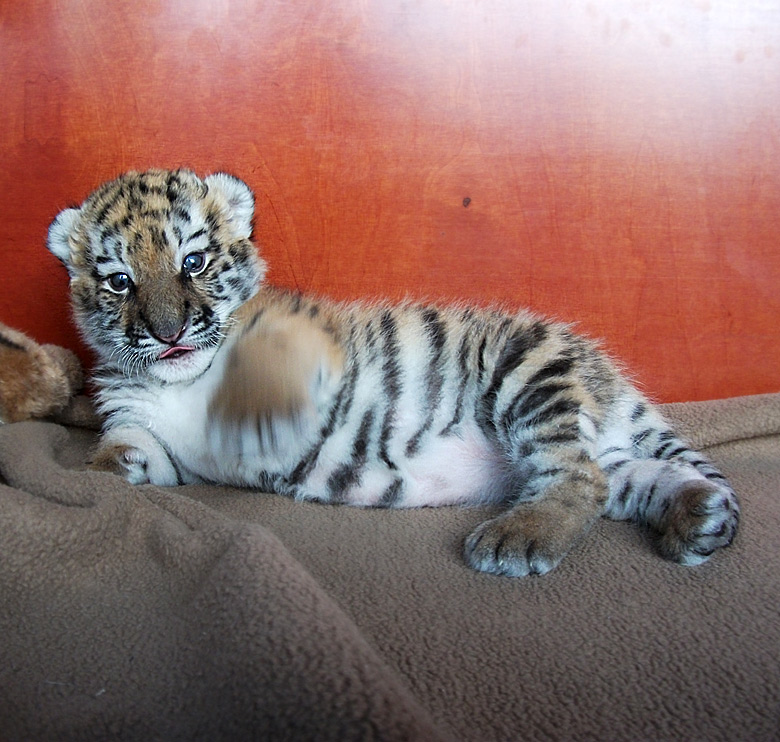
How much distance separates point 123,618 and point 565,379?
0.88 meters

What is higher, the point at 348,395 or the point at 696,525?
the point at 348,395

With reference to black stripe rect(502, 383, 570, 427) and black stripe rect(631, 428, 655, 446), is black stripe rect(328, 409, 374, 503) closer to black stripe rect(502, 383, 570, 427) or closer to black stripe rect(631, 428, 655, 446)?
black stripe rect(502, 383, 570, 427)

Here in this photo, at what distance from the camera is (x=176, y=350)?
137 centimetres

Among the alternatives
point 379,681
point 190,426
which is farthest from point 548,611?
point 190,426

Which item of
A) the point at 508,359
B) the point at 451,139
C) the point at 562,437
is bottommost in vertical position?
the point at 562,437

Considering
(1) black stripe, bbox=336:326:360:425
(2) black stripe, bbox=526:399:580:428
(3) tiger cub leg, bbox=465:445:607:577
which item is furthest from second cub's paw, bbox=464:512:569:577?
(1) black stripe, bbox=336:326:360:425

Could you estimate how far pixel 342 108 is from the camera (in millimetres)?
1640

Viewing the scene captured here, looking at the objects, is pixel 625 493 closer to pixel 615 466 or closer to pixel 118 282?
pixel 615 466

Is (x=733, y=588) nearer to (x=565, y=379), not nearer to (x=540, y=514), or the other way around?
(x=540, y=514)

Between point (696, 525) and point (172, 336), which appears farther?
point (172, 336)

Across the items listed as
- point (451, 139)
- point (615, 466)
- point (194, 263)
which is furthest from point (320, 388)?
point (451, 139)

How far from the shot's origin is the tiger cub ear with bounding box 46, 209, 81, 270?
1.48m

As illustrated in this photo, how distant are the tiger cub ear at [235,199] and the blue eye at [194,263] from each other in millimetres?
133

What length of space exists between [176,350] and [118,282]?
0.19m
